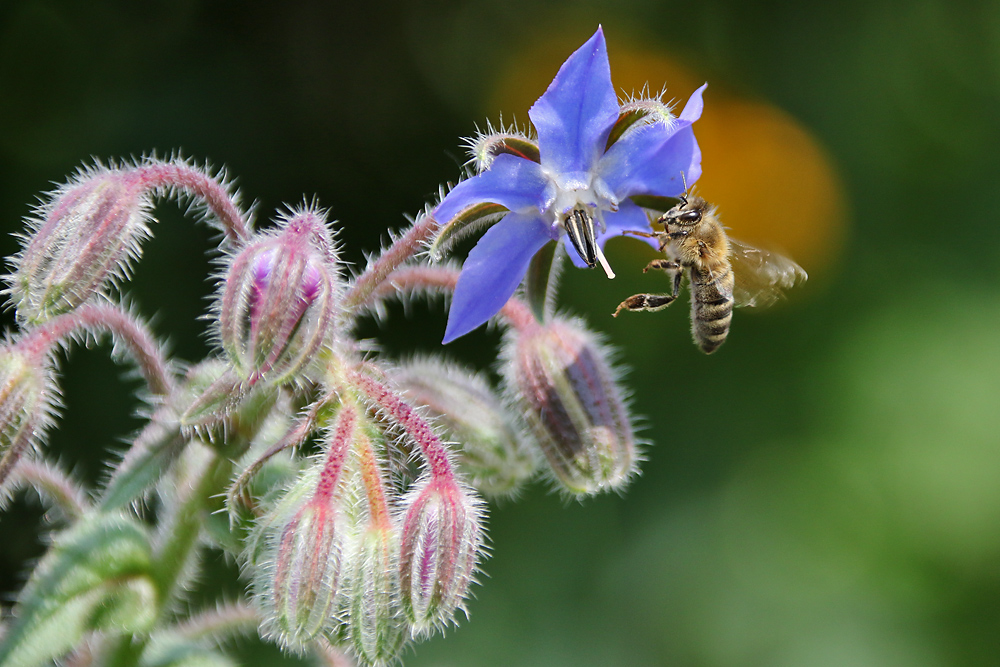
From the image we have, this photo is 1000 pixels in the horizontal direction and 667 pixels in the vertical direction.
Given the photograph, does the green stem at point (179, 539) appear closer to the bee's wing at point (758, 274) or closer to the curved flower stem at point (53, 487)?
the curved flower stem at point (53, 487)

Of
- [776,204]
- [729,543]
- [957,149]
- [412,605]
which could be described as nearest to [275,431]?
[412,605]

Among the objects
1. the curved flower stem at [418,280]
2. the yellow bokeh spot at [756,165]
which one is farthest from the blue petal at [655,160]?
the yellow bokeh spot at [756,165]

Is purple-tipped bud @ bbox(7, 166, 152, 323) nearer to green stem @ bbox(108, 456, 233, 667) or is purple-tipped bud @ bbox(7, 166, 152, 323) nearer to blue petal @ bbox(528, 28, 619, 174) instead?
green stem @ bbox(108, 456, 233, 667)

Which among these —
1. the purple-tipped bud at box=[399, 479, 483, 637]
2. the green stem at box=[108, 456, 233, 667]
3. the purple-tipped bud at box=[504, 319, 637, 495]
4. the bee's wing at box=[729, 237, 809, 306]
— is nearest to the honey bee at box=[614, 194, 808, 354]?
the bee's wing at box=[729, 237, 809, 306]

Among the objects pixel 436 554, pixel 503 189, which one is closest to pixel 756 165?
pixel 503 189

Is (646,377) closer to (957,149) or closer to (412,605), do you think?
(957,149)
